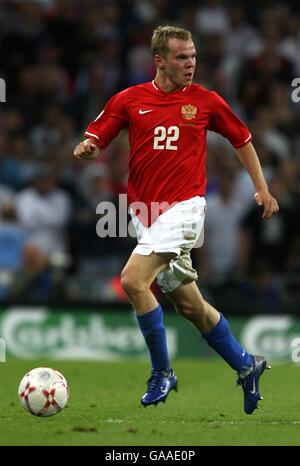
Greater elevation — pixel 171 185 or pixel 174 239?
pixel 171 185

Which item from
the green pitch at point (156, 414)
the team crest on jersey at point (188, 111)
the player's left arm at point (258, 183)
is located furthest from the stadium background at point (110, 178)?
the team crest on jersey at point (188, 111)

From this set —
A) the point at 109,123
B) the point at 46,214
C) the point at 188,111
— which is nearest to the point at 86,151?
the point at 109,123

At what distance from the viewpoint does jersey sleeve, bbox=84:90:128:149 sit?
7.73 m

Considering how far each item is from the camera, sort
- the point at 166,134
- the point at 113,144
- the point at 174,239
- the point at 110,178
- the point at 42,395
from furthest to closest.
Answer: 1. the point at 113,144
2. the point at 110,178
3. the point at 166,134
4. the point at 174,239
5. the point at 42,395

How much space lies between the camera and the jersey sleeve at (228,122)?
25.4ft

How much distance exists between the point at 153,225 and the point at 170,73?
1015 mm

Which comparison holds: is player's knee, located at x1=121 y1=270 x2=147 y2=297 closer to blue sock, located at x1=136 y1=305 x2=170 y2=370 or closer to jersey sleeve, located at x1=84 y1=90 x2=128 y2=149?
blue sock, located at x1=136 y1=305 x2=170 y2=370

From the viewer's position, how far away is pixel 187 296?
7.58 m

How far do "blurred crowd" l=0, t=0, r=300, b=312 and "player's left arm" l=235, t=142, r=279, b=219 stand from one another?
5395 millimetres

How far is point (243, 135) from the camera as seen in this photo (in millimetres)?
7793

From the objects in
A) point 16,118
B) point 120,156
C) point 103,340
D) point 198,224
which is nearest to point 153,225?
point 198,224

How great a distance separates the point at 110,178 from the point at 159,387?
6653mm

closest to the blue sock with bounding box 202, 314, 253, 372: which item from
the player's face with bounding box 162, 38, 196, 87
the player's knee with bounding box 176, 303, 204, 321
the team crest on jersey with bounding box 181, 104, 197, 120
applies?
the player's knee with bounding box 176, 303, 204, 321

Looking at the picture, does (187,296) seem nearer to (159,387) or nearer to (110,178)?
(159,387)
